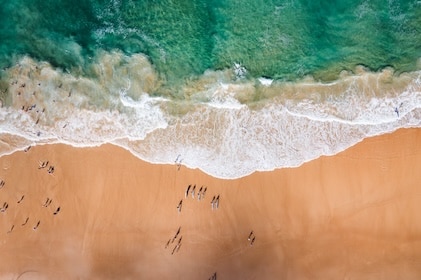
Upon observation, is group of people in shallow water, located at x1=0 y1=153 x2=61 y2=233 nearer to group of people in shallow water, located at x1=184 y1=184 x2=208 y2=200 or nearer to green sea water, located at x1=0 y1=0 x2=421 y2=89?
green sea water, located at x1=0 y1=0 x2=421 y2=89

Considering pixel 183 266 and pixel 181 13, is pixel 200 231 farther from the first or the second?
pixel 181 13

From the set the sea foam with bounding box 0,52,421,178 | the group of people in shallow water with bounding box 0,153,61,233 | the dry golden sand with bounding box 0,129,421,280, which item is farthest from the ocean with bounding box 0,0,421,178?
the group of people in shallow water with bounding box 0,153,61,233

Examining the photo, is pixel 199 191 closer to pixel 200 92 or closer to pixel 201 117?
pixel 201 117

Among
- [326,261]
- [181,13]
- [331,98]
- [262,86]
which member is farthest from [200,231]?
[181,13]

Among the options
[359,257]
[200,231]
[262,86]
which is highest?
[262,86]

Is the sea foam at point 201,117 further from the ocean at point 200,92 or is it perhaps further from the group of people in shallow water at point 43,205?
the group of people in shallow water at point 43,205
